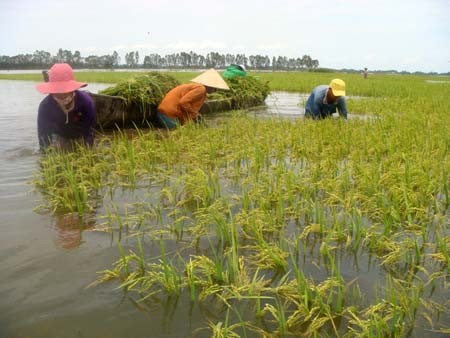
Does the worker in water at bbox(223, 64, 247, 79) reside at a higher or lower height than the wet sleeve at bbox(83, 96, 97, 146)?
higher

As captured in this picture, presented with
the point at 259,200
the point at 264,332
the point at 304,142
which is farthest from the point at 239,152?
the point at 264,332

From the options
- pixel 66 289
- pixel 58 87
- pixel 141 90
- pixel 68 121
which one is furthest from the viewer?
pixel 141 90

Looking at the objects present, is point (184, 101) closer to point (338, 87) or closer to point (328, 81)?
point (338, 87)

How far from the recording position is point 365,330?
1366mm

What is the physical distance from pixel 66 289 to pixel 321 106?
17.6 ft

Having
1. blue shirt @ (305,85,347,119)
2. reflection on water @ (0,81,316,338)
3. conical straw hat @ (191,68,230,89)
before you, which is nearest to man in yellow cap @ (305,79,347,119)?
blue shirt @ (305,85,347,119)

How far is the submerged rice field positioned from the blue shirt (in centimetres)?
199

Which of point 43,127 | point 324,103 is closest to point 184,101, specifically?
point 43,127

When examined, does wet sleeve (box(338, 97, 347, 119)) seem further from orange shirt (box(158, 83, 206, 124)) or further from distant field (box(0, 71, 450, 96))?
distant field (box(0, 71, 450, 96))

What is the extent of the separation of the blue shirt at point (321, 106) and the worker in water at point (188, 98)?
1.72 m

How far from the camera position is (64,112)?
3969 mm

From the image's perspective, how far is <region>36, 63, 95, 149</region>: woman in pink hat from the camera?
3557mm

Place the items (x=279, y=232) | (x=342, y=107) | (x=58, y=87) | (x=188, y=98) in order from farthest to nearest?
(x=342, y=107) < (x=188, y=98) < (x=58, y=87) < (x=279, y=232)

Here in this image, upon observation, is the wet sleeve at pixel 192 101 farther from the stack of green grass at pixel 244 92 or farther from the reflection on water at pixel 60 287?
the reflection on water at pixel 60 287
